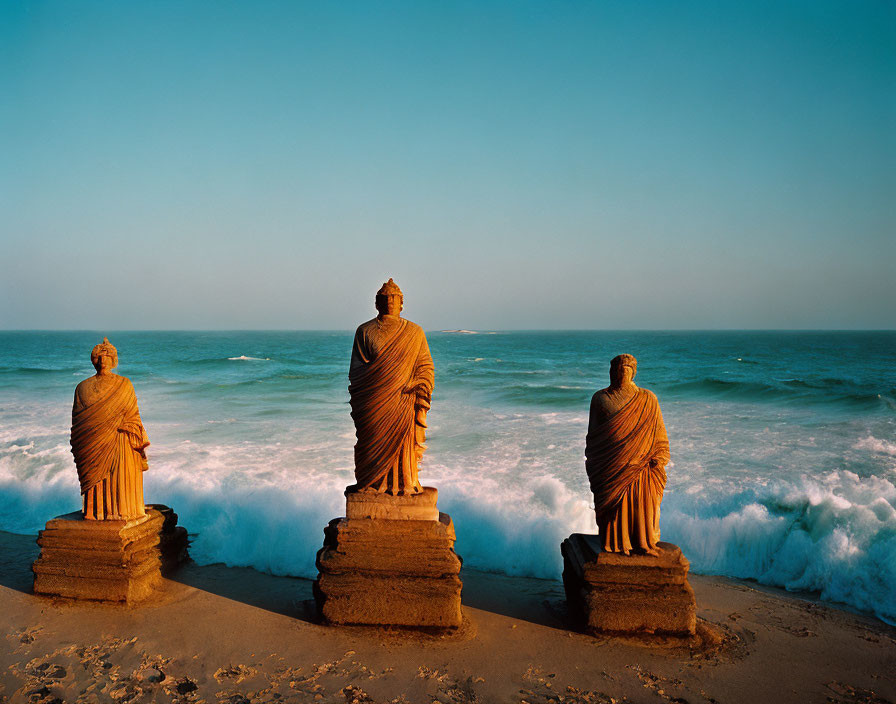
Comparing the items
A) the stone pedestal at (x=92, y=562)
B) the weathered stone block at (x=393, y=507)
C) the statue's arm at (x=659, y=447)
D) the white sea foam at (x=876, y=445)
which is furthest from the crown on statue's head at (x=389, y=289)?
the white sea foam at (x=876, y=445)

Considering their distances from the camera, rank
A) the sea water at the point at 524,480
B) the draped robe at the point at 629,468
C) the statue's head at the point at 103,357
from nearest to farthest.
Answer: the draped robe at the point at 629,468, the statue's head at the point at 103,357, the sea water at the point at 524,480

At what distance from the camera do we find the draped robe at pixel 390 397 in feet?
14.5

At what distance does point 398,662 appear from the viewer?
3963 mm

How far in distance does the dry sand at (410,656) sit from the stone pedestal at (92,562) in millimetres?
139

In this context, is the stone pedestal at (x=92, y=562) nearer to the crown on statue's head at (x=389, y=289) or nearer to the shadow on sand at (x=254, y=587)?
the shadow on sand at (x=254, y=587)

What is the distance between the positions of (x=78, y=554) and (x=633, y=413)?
4897mm

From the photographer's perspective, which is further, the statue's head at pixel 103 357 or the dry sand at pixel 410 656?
the statue's head at pixel 103 357

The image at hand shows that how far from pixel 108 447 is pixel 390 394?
267 centimetres

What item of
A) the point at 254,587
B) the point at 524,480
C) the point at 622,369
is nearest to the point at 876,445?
the point at 524,480

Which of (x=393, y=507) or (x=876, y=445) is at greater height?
(x=393, y=507)

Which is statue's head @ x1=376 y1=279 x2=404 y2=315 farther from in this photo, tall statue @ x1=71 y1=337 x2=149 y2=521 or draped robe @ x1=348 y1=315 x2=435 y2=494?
tall statue @ x1=71 y1=337 x2=149 y2=521

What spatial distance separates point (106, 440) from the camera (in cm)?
491

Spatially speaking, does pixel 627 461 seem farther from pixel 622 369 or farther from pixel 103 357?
pixel 103 357

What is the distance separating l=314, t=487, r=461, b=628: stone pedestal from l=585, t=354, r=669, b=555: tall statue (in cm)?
129
